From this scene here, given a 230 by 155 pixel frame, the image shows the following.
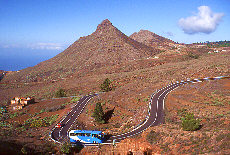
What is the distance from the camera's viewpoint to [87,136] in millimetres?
21219

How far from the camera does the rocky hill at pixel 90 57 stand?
4323 inches

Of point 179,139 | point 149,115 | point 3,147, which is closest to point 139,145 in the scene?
point 179,139

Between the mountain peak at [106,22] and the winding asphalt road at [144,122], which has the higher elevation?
the mountain peak at [106,22]

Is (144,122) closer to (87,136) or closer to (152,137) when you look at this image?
(152,137)

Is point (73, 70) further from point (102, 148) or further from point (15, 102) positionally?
point (102, 148)

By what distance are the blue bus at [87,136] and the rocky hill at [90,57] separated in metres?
83.5

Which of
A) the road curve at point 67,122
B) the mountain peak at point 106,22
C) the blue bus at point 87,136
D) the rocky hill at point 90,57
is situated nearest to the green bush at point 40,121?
the road curve at point 67,122

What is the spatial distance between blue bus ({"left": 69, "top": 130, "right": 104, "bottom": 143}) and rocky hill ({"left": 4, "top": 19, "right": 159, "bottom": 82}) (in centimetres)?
8354

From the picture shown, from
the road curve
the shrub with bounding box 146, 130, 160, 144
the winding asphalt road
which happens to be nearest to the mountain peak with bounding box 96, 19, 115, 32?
the road curve

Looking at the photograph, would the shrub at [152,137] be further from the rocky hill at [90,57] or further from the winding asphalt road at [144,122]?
the rocky hill at [90,57]

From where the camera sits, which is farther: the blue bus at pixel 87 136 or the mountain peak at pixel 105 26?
the mountain peak at pixel 105 26

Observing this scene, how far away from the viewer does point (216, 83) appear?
1453 inches

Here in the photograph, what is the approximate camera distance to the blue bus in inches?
Result: 813

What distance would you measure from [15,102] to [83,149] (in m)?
37.1
